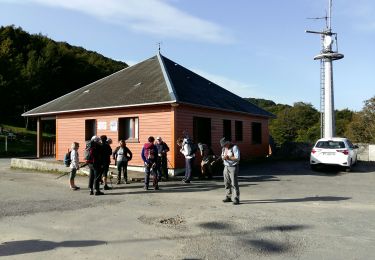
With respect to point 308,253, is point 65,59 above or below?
above

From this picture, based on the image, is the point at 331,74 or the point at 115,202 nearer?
the point at 115,202

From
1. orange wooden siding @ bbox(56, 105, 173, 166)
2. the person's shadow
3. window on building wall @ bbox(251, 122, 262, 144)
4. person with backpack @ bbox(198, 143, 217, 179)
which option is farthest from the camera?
window on building wall @ bbox(251, 122, 262, 144)

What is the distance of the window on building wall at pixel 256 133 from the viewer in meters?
24.0

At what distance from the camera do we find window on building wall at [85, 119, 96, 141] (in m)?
19.3

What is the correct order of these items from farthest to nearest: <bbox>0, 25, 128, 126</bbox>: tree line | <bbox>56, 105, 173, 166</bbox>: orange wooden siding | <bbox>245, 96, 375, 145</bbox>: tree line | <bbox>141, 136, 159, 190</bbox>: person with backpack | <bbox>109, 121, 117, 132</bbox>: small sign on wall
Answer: <bbox>245, 96, 375, 145</bbox>: tree line, <bbox>0, 25, 128, 126</bbox>: tree line, <bbox>109, 121, 117, 132</bbox>: small sign on wall, <bbox>56, 105, 173, 166</bbox>: orange wooden siding, <bbox>141, 136, 159, 190</bbox>: person with backpack

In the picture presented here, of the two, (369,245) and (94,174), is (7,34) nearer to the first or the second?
(94,174)

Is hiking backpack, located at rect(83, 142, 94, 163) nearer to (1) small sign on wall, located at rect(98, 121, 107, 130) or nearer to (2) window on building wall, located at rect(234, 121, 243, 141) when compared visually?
(1) small sign on wall, located at rect(98, 121, 107, 130)

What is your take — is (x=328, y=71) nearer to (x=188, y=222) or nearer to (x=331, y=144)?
(x=331, y=144)

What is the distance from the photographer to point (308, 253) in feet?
19.5

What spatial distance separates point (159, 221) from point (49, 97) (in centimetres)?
4835

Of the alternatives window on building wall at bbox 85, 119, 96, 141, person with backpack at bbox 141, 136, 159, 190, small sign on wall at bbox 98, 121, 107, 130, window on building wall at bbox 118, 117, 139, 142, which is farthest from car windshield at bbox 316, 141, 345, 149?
window on building wall at bbox 85, 119, 96, 141

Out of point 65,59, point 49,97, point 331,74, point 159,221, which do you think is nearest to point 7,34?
point 65,59

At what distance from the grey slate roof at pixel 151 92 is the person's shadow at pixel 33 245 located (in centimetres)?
957

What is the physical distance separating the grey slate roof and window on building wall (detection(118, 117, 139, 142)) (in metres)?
0.96
